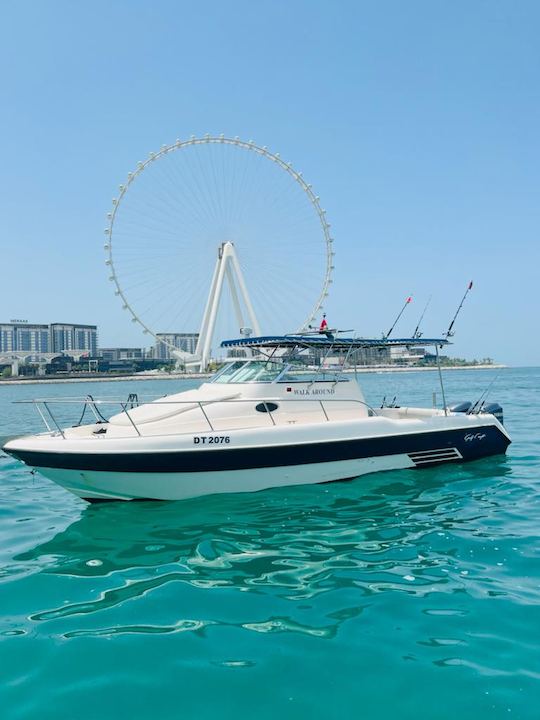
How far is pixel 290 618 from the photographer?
193 inches

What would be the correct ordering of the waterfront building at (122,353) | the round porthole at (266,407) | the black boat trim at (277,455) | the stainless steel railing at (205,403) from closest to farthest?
the black boat trim at (277,455)
the stainless steel railing at (205,403)
the round porthole at (266,407)
the waterfront building at (122,353)

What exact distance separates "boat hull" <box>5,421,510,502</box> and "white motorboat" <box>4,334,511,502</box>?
16 millimetres

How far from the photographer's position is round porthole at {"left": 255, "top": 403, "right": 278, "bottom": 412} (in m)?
9.73

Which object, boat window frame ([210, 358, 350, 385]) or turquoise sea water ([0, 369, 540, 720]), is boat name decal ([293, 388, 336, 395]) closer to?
boat window frame ([210, 358, 350, 385])

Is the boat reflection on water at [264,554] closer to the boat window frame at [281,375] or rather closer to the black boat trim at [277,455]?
→ the black boat trim at [277,455]

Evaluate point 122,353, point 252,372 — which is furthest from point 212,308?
point 122,353

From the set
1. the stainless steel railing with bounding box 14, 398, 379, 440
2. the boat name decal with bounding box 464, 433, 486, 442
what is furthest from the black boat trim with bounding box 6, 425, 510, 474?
the stainless steel railing with bounding box 14, 398, 379, 440

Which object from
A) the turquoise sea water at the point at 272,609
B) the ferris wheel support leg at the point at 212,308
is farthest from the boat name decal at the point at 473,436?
the ferris wheel support leg at the point at 212,308

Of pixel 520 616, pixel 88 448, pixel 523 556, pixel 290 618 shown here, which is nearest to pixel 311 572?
pixel 290 618

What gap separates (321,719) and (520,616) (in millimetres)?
2224

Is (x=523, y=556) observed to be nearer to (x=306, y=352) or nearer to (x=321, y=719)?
(x=321, y=719)

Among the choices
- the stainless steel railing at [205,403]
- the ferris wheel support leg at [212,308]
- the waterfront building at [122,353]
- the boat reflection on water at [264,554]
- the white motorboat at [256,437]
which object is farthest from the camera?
the waterfront building at [122,353]

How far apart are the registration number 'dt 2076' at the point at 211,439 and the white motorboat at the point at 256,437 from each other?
16 mm

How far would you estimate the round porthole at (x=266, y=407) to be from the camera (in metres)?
9.73
